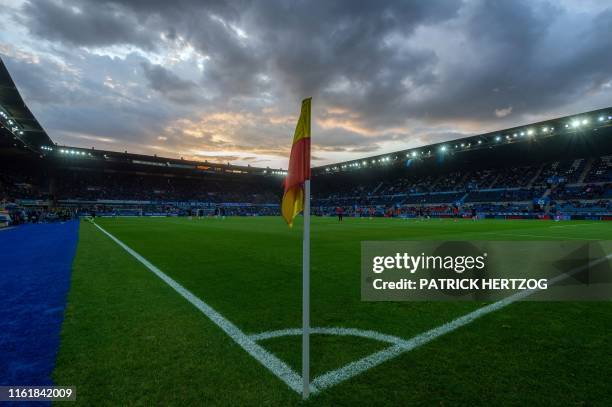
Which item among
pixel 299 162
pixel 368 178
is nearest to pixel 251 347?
pixel 299 162

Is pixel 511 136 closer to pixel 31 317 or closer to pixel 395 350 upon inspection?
pixel 395 350

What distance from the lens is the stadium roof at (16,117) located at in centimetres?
2583

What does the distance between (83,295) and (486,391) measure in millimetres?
6114

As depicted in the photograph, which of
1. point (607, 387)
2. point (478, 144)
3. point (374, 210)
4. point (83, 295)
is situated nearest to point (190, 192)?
point (374, 210)

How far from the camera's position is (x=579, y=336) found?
143 inches

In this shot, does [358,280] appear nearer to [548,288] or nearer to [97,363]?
[548,288]

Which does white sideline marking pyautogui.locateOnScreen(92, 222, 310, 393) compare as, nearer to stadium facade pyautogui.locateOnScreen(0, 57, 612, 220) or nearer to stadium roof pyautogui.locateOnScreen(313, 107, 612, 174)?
stadium facade pyautogui.locateOnScreen(0, 57, 612, 220)

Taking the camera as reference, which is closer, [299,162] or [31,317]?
[299,162]

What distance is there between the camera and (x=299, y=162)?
2.78 meters

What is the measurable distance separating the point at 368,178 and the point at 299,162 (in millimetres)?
83483

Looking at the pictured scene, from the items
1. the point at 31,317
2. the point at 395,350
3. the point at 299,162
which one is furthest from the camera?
the point at 31,317

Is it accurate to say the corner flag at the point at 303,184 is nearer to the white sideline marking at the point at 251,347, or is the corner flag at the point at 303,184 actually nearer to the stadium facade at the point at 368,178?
the white sideline marking at the point at 251,347

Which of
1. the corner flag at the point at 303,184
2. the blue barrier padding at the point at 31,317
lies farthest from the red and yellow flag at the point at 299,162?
the blue barrier padding at the point at 31,317

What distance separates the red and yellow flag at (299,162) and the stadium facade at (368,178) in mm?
33426
